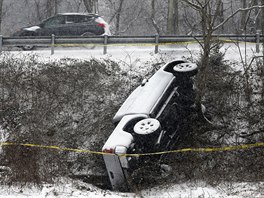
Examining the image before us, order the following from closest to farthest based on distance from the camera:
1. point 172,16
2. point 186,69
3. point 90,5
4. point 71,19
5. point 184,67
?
point 186,69 → point 184,67 → point 71,19 → point 172,16 → point 90,5

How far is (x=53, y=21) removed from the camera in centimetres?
1916

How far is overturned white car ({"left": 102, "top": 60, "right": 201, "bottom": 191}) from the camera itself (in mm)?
9234

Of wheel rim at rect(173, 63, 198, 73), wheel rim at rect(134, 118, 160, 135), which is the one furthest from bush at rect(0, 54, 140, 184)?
wheel rim at rect(173, 63, 198, 73)

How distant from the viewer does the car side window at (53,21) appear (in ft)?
62.5

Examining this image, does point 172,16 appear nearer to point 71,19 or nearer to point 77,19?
point 77,19

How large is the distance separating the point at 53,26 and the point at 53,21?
0.26 meters

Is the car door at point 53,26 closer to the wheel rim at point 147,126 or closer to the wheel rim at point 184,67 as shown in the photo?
the wheel rim at point 184,67

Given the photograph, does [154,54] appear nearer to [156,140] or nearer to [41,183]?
[156,140]

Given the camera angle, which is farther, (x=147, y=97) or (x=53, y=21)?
(x=53, y=21)

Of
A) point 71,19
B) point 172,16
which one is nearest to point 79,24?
point 71,19

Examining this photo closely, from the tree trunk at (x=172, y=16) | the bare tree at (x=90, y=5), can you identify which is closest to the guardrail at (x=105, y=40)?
the tree trunk at (x=172, y=16)

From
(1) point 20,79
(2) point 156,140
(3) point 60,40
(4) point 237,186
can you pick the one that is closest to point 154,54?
(3) point 60,40

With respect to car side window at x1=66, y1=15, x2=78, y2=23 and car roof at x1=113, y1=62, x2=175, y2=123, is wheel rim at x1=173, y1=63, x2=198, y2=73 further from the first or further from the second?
car side window at x1=66, y1=15, x2=78, y2=23

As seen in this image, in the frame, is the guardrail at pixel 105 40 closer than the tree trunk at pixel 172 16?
Yes
